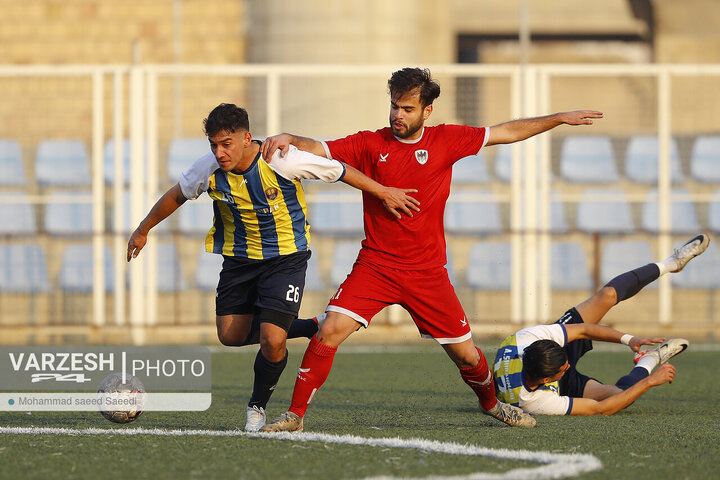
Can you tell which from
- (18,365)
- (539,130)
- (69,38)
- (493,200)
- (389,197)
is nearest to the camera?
(389,197)

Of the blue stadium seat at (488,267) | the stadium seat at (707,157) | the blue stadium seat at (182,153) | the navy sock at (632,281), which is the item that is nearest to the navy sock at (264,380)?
the navy sock at (632,281)

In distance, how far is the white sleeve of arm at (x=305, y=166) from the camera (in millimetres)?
6340

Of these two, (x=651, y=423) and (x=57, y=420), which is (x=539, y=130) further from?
(x=57, y=420)

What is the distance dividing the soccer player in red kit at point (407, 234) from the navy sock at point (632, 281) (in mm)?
1984

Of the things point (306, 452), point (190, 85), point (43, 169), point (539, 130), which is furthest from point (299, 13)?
point (306, 452)

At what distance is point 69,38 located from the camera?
17359 mm

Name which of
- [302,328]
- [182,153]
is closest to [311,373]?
[302,328]

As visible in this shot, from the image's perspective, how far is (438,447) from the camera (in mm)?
5742

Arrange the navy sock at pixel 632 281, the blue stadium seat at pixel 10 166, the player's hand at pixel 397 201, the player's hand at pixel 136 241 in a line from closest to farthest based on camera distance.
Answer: the player's hand at pixel 397 201 → the player's hand at pixel 136 241 → the navy sock at pixel 632 281 → the blue stadium seat at pixel 10 166

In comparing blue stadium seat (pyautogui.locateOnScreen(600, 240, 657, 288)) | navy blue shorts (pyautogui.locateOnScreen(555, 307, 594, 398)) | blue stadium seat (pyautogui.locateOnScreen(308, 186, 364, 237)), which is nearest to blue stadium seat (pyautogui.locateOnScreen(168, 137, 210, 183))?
blue stadium seat (pyautogui.locateOnScreen(308, 186, 364, 237))

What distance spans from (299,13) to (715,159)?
5.91m

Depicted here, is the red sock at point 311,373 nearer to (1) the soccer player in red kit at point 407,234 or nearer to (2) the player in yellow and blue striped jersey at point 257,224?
(1) the soccer player in red kit at point 407,234

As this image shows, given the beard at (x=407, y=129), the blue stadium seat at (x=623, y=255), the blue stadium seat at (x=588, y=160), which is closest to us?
the beard at (x=407, y=129)

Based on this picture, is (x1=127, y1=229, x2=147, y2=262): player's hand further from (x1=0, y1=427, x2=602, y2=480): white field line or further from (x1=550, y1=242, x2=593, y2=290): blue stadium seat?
(x1=550, y1=242, x2=593, y2=290): blue stadium seat
